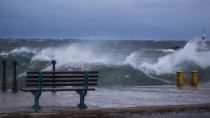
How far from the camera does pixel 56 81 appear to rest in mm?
14102

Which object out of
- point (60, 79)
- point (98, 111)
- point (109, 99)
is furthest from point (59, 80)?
point (109, 99)

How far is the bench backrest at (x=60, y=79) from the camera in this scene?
13905 millimetres

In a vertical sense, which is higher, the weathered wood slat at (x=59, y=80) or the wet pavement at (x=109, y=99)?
the weathered wood slat at (x=59, y=80)

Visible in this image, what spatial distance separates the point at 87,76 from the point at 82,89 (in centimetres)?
36

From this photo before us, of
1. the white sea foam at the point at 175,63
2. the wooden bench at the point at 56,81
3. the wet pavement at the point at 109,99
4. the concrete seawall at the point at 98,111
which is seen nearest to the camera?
the concrete seawall at the point at 98,111

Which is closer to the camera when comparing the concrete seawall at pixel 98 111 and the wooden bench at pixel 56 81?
the concrete seawall at pixel 98 111

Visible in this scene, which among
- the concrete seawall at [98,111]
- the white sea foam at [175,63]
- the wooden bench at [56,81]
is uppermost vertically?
the white sea foam at [175,63]

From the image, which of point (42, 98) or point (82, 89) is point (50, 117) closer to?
point (82, 89)

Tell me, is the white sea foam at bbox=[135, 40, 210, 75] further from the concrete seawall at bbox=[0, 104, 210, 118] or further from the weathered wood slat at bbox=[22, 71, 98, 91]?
the weathered wood slat at bbox=[22, 71, 98, 91]

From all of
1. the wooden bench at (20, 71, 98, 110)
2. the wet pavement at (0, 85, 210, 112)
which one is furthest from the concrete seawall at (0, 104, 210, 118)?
the wet pavement at (0, 85, 210, 112)

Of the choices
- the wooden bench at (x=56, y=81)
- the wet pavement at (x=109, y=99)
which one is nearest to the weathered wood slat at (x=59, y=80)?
the wooden bench at (x=56, y=81)

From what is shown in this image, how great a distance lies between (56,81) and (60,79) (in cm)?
20

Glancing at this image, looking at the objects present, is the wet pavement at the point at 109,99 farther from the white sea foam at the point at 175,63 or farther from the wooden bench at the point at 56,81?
the white sea foam at the point at 175,63

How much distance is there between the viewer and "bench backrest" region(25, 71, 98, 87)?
13.9 meters
